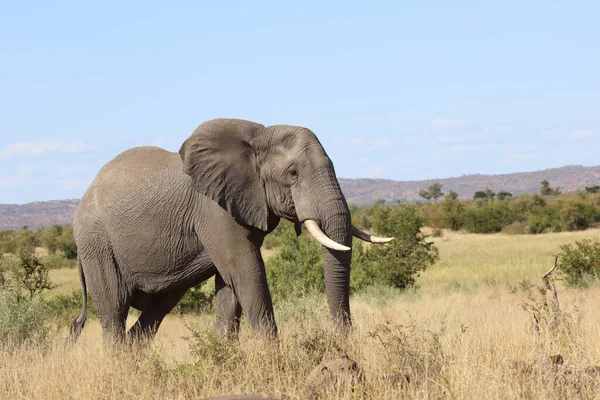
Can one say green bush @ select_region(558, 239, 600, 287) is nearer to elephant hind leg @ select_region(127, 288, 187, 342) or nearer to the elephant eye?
elephant hind leg @ select_region(127, 288, 187, 342)

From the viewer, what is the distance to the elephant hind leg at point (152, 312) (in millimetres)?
9711

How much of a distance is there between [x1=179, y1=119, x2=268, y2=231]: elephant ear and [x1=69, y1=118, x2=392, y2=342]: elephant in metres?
→ 0.01

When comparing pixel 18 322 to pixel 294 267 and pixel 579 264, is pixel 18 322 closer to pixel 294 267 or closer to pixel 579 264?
pixel 294 267

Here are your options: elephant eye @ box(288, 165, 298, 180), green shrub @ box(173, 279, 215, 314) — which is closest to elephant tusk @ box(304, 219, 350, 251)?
elephant eye @ box(288, 165, 298, 180)

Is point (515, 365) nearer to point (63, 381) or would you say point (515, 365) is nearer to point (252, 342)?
point (252, 342)

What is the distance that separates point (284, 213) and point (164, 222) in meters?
1.39

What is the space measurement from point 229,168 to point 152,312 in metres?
2.31

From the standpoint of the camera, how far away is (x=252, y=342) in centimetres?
768

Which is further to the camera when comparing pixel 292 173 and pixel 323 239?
pixel 292 173

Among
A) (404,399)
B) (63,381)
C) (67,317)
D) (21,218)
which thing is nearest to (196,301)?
(67,317)

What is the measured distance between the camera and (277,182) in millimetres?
8414

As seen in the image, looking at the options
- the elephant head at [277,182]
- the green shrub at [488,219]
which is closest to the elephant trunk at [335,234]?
the elephant head at [277,182]

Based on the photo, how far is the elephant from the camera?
322 inches

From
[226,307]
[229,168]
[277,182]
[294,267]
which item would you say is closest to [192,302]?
[294,267]
